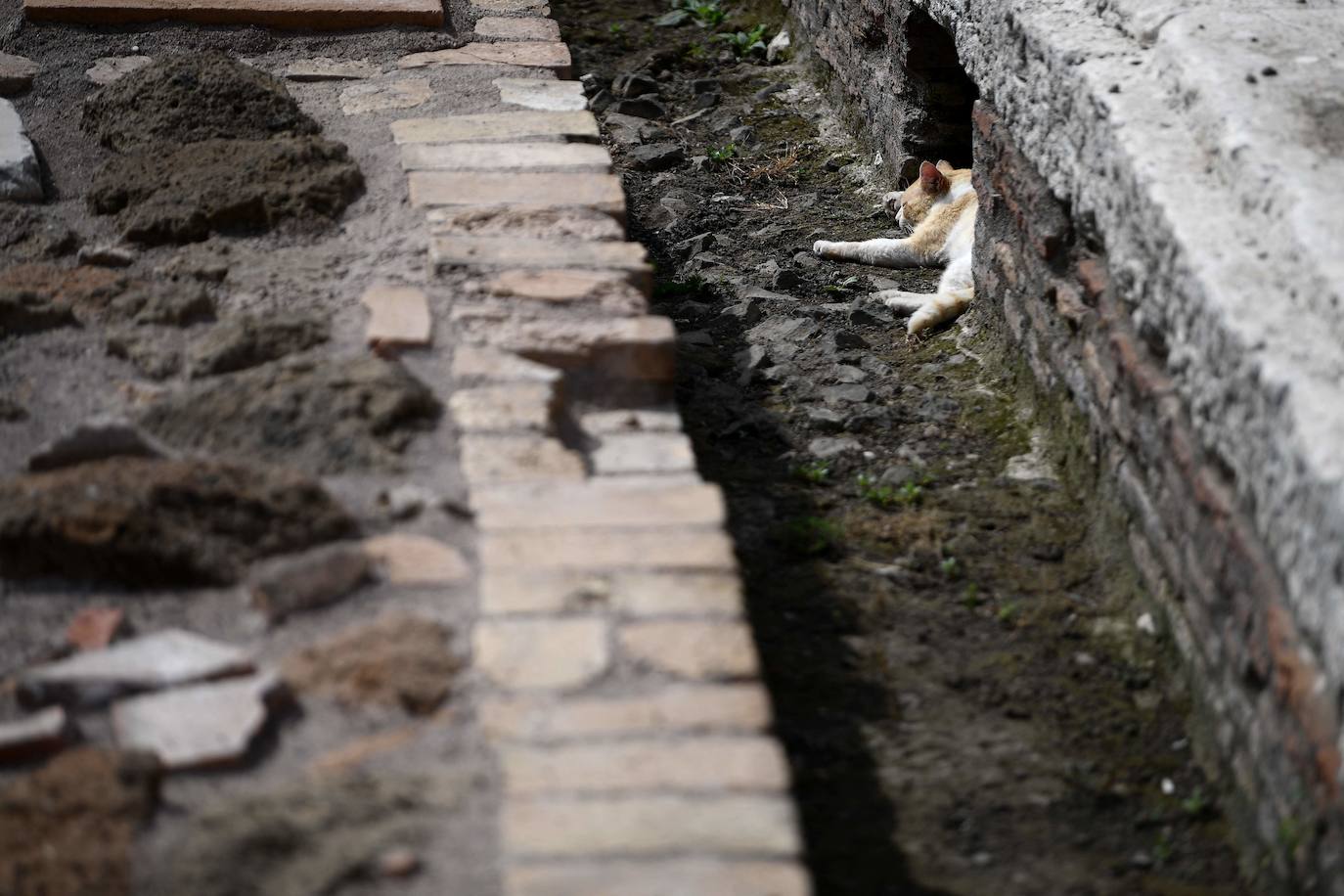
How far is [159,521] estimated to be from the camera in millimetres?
1896

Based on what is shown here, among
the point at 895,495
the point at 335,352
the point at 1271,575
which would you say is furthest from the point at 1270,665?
the point at 335,352

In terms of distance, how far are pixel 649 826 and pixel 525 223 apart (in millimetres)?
→ 1557

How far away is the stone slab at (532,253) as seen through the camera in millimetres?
2605

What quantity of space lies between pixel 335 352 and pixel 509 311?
12.6 inches

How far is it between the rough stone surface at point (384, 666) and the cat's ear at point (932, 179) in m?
2.61

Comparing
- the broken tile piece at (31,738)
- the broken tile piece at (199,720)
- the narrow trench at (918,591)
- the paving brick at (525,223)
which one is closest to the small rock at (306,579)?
the broken tile piece at (199,720)

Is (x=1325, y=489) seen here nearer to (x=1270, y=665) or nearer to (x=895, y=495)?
(x=1270, y=665)

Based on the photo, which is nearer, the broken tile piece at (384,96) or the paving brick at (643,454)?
the paving brick at (643,454)

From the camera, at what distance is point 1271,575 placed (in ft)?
6.16

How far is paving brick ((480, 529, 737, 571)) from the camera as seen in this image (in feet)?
6.18

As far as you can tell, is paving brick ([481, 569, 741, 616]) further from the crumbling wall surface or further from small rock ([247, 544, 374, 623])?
the crumbling wall surface

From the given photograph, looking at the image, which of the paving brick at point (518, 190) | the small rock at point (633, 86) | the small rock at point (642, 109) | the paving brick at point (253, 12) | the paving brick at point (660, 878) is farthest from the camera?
the small rock at point (633, 86)

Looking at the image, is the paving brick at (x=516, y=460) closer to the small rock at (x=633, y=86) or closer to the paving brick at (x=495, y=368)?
the paving brick at (x=495, y=368)

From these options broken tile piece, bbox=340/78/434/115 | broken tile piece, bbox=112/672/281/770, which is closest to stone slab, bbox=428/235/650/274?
broken tile piece, bbox=340/78/434/115
